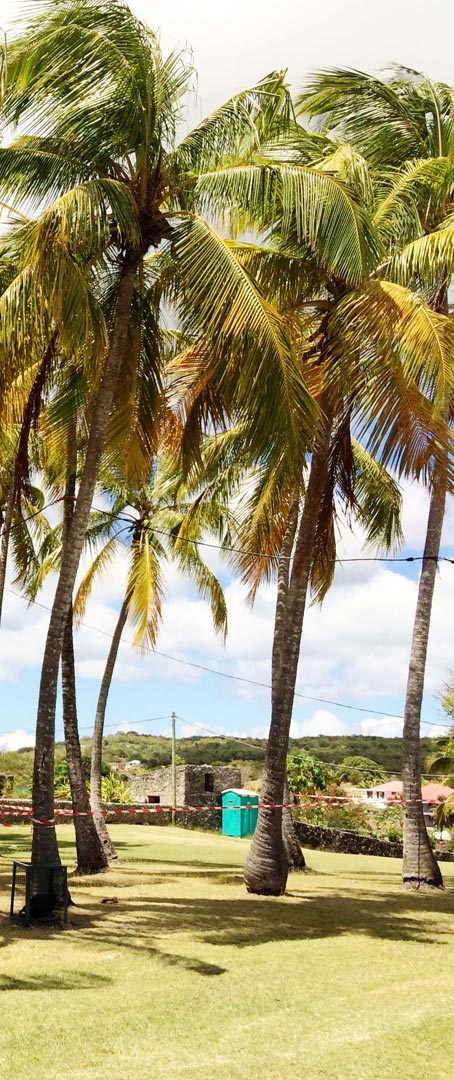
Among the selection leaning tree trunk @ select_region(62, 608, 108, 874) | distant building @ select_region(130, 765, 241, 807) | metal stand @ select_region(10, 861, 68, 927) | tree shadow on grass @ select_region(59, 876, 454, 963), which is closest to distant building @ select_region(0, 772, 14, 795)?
distant building @ select_region(130, 765, 241, 807)

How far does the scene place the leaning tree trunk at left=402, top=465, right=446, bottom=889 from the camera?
1430 cm

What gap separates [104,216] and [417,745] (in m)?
8.41

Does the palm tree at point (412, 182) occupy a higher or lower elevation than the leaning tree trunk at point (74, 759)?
higher

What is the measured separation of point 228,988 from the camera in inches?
295

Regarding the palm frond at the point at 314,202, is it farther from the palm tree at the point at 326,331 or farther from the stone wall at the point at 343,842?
the stone wall at the point at 343,842

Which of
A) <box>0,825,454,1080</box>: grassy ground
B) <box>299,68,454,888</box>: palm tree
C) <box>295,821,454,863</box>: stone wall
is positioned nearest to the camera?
<box>0,825,454,1080</box>: grassy ground

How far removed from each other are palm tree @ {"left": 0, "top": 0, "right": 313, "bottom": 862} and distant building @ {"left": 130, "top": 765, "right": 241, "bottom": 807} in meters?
19.7

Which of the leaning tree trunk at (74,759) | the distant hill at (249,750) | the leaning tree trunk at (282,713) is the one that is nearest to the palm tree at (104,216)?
the leaning tree trunk at (282,713)

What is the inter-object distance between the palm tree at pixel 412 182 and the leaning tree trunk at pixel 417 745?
0.01 meters

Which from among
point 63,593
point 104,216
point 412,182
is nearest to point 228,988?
point 63,593

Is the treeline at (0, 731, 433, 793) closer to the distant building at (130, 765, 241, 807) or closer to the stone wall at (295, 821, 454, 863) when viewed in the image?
the distant building at (130, 765, 241, 807)

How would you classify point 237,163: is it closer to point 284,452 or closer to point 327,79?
point 284,452

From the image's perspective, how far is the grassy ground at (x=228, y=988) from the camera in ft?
18.7

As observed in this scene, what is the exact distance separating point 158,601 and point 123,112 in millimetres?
9975
